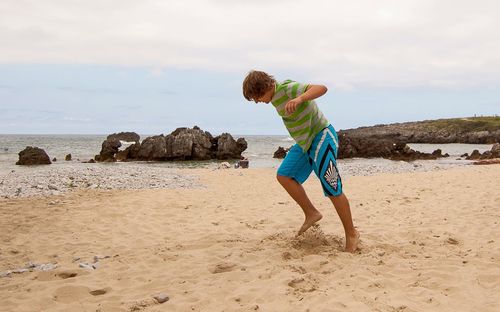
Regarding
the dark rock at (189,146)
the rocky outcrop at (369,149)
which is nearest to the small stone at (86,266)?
the dark rock at (189,146)

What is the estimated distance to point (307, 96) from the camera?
177 inches

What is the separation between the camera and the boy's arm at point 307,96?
14.4 feet

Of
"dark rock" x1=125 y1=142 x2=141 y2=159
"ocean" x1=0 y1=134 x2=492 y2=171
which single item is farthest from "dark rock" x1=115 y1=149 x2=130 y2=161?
"ocean" x1=0 y1=134 x2=492 y2=171

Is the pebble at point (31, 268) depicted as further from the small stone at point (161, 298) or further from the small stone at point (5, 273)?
the small stone at point (161, 298)

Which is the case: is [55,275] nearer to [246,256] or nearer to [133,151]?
[246,256]

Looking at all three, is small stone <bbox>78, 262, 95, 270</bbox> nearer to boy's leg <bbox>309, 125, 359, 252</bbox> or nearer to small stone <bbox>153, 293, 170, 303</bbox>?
small stone <bbox>153, 293, 170, 303</bbox>

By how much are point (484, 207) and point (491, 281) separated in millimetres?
4531

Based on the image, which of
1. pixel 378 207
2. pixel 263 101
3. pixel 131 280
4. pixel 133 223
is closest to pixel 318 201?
pixel 378 207

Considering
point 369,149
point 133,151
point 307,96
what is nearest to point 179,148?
point 133,151

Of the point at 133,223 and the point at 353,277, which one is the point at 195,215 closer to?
the point at 133,223

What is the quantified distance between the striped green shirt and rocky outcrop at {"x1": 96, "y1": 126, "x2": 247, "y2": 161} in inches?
1197

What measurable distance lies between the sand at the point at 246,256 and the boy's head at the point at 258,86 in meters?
1.77

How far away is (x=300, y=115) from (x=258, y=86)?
56cm

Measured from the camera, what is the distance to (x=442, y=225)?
6.70 metres
